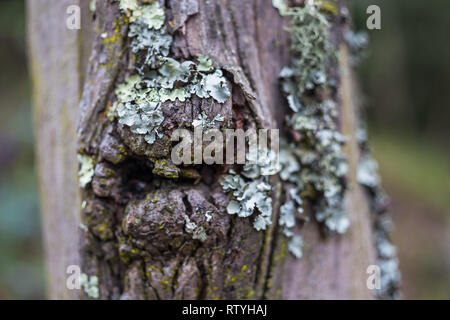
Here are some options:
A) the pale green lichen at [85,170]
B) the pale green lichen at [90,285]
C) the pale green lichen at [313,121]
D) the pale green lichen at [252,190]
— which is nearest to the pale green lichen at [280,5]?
the pale green lichen at [313,121]

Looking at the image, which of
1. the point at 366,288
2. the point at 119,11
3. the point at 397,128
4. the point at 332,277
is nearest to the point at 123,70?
the point at 119,11

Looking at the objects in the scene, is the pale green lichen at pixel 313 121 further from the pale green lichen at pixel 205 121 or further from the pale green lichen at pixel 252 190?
the pale green lichen at pixel 205 121

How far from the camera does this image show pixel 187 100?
86cm

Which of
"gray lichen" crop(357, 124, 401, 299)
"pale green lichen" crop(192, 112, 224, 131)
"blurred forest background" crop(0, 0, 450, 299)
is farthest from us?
"blurred forest background" crop(0, 0, 450, 299)

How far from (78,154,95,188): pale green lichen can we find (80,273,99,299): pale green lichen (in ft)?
0.84

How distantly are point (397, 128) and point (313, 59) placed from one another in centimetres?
613

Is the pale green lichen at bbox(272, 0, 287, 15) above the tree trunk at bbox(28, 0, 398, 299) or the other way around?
above

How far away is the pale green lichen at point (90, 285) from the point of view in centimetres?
100

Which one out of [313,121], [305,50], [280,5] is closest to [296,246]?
[313,121]

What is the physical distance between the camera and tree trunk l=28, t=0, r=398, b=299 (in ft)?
2.92

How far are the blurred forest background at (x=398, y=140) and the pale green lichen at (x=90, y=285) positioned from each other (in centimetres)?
126

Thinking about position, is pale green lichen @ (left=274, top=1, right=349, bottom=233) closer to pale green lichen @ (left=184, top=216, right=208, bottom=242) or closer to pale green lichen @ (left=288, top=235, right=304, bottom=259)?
pale green lichen @ (left=288, top=235, right=304, bottom=259)

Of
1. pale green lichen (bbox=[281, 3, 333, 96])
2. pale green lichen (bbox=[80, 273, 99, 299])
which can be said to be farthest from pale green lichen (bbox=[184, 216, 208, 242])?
pale green lichen (bbox=[281, 3, 333, 96])

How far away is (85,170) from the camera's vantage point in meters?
0.97
